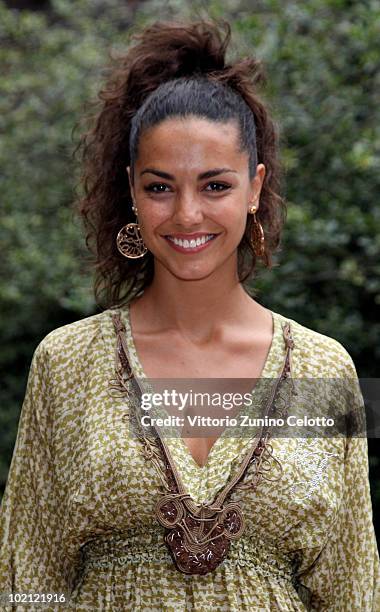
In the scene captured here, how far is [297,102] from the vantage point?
4.75 m

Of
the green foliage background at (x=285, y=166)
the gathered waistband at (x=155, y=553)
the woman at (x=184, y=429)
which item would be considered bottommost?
the gathered waistband at (x=155, y=553)

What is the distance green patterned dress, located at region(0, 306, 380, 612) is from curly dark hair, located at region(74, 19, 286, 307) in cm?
20

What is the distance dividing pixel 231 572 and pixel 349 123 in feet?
7.44

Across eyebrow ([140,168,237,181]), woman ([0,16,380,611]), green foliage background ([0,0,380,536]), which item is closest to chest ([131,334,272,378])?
woman ([0,16,380,611])

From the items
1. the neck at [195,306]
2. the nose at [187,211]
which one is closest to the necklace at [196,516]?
the neck at [195,306]

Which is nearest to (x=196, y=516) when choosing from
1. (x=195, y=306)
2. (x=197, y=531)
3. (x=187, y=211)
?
(x=197, y=531)

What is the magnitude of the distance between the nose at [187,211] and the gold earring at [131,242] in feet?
0.95

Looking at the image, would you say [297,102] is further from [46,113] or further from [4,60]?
[4,60]

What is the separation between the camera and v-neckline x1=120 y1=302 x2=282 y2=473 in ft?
9.34

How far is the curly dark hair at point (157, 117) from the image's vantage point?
9.66 ft

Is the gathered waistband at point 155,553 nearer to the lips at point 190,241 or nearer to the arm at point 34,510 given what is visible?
the arm at point 34,510

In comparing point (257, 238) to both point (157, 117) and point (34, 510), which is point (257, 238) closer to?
point (157, 117)

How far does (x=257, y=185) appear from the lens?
3057 millimetres

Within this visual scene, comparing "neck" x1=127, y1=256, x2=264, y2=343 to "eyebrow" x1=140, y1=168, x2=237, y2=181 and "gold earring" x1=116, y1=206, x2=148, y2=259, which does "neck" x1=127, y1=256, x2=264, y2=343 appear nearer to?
"gold earring" x1=116, y1=206, x2=148, y2=259
